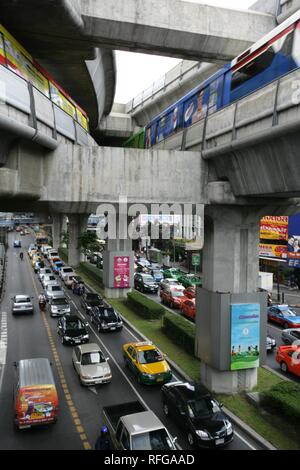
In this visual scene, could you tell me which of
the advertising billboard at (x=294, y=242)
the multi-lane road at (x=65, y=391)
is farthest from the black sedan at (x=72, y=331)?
the advertising billboard at (x=294, y=242)

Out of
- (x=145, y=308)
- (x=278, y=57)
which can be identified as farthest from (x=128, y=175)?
(x=145, y=308)

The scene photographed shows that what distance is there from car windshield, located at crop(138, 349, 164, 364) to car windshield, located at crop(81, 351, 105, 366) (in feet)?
5.82

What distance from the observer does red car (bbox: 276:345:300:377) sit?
19266 mm

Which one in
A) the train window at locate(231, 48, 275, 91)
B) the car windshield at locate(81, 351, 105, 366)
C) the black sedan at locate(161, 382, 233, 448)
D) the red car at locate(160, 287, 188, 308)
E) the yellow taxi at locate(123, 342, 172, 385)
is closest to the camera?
the train window at locate(231, 48, 275, 91)

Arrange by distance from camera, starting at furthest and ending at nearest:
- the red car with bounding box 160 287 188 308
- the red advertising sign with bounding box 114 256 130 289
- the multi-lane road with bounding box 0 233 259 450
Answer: the red advertising sign with bounding box 114 256 130 289, the red car with bounding box 160 287 188 308, the multi-lane road with bounding box 0 233 259 450

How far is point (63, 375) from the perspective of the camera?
18.9 metres

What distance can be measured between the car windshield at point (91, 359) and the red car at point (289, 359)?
29.3 ft

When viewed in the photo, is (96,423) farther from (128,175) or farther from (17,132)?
(17,132)

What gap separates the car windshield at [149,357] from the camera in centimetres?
1861

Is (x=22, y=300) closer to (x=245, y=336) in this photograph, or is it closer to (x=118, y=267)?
(x=118, y=267)

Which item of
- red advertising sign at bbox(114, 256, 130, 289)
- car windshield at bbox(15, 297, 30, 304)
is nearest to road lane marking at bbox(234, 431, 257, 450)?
car windshield at bbox(15, 297, 30, 304)

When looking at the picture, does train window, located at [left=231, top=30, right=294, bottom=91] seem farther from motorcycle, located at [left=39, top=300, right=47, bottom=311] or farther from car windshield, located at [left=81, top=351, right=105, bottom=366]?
motorcycle, located at [left=39, top=300, right=47, bottom=311]

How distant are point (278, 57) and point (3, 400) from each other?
1593 centimetres

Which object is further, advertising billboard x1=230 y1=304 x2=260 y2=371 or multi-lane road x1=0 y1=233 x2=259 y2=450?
advertising billboard x1=230 y1=304 x2=260 y2=371
